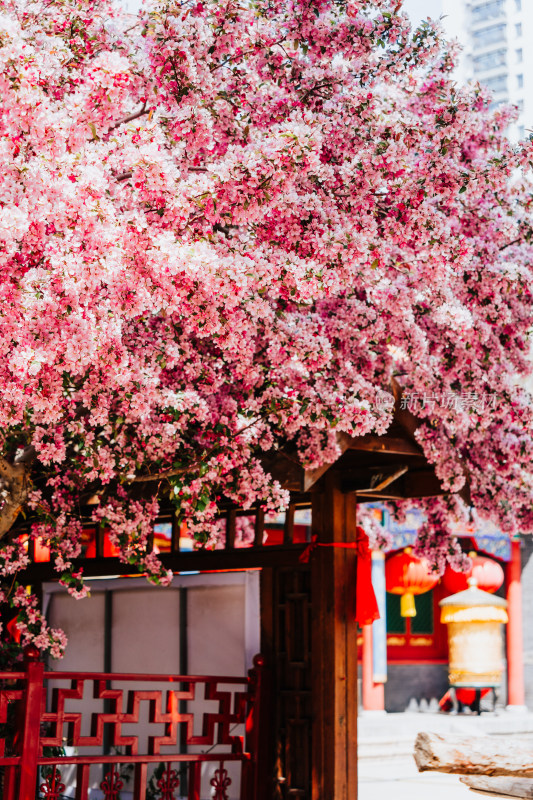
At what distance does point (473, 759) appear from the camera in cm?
515

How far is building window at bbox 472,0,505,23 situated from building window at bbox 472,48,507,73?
5.94 ft

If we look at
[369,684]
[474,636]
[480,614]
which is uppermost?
[480,614]

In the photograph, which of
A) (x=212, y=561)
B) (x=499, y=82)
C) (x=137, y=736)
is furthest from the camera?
(x=499, y=82)

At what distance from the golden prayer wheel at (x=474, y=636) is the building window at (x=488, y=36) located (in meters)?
38.9

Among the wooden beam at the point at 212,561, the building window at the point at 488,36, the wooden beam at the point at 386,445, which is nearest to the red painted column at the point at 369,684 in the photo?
the wooden beam at the point at 212,561

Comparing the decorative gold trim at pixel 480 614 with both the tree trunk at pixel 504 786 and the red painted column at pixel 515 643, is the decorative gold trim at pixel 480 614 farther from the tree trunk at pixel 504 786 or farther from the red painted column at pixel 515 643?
the tree trunk at pixel 504 786

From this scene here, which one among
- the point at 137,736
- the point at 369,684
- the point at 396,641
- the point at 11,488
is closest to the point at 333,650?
the point at 137,736

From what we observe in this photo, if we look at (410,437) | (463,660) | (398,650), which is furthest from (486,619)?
(410,437)

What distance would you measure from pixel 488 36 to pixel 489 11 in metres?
1.21

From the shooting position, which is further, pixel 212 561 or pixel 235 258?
pixel 212 561

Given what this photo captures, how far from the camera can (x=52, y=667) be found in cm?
912

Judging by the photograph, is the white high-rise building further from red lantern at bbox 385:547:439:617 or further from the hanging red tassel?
the hanging red tassel

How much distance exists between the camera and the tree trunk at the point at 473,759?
5.13m

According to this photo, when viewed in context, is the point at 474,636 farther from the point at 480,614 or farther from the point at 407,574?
the point at 407,574
